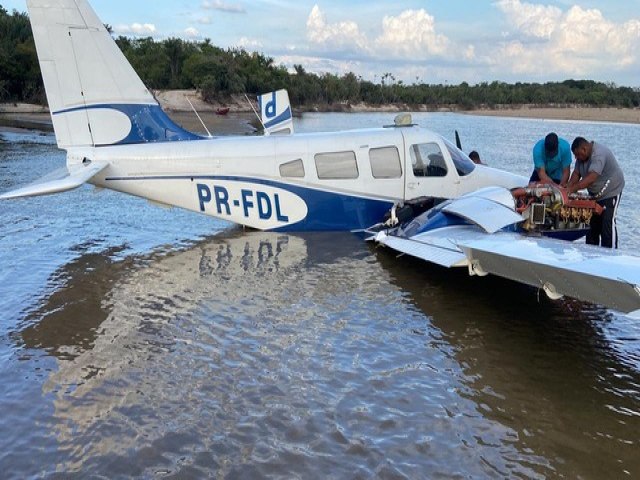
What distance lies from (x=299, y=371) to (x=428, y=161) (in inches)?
273

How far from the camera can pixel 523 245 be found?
7.63 meters

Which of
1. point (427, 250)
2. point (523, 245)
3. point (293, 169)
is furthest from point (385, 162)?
point (523, 245)

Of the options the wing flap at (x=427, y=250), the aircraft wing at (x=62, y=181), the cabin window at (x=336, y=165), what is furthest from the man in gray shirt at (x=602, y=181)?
the aircraft wing at (x=62, y=181)

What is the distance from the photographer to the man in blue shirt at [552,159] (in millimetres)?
10547

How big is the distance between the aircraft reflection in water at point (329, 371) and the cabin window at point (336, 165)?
2.68 m

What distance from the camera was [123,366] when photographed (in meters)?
6.34

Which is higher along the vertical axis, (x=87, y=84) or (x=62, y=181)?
(x=87, y=84)

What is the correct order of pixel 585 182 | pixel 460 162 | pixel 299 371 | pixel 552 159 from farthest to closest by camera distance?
pixel 460 162 < pixel 552 159 < pixel 585 182 < pixel 299 371

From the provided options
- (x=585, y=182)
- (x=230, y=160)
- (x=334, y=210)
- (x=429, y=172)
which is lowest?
(x=334, y=210)

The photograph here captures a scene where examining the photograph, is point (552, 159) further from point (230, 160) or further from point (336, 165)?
point (230, 160)

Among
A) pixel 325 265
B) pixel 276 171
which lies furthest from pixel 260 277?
pixel 276 171

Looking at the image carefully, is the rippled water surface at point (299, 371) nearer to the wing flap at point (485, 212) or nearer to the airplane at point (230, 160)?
the wing flap at point (485, 212)

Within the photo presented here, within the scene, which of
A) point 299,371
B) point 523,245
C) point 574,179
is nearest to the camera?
point 299,371

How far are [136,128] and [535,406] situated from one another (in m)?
9.14
